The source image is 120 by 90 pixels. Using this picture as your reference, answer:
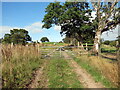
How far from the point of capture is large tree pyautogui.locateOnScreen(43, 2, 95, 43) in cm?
1964

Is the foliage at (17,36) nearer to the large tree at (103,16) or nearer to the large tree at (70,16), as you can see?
the large tree at (70,16)

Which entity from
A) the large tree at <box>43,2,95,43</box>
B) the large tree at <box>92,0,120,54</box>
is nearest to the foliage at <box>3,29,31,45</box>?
the large tree at <box>43,2,95,43</box>

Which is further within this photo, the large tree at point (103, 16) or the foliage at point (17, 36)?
the foliage at point (17, 36)

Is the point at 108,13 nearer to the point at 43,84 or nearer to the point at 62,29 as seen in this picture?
the point at 62,29

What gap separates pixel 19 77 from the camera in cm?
477

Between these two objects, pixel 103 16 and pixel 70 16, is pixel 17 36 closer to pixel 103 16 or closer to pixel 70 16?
pixel 70 16

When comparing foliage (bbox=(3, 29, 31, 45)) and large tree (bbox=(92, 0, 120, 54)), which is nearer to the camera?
large tree (bbox=(92, 0, 120, 54))

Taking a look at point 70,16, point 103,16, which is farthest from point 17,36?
point 103,16

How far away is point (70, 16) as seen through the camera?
755 inches

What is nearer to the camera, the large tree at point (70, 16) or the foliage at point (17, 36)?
the large tree at point (70, 16)

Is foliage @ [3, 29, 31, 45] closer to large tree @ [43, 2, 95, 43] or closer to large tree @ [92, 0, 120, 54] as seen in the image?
large tree @ [43, 2, 95, 43]

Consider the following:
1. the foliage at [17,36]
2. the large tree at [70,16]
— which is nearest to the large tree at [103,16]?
the large tree at [70,16]

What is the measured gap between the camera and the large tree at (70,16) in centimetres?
1964

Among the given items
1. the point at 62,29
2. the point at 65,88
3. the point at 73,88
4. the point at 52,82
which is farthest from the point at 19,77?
the point at 62,29
